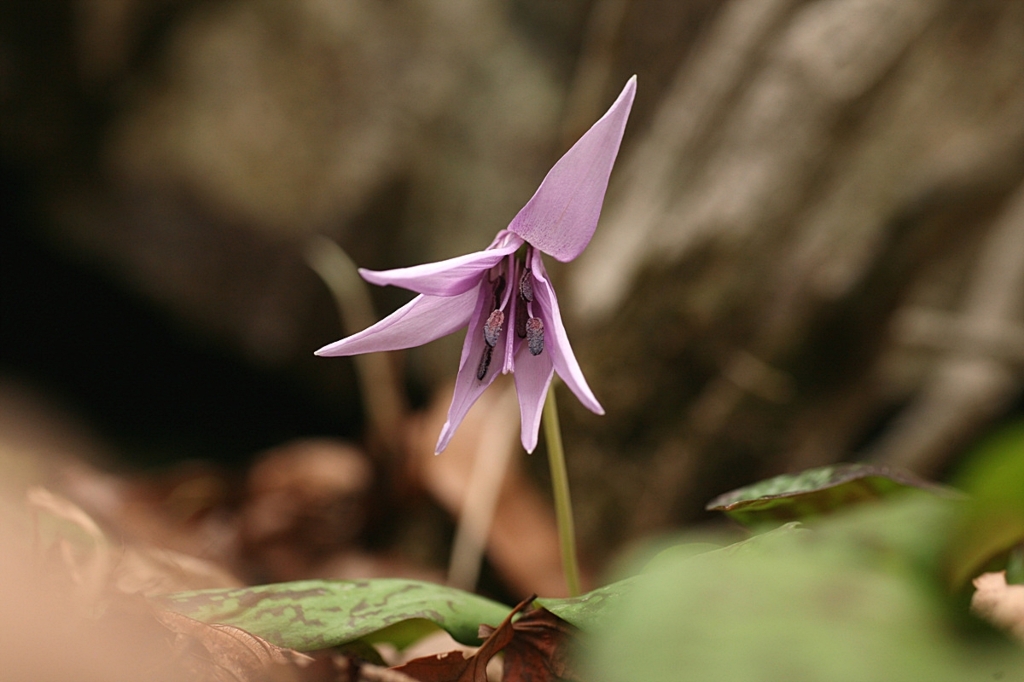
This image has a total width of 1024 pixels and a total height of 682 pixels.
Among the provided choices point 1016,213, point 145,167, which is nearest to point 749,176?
point 1016,213

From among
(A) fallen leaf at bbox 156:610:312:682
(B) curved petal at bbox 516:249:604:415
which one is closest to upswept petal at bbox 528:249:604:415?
(B) curved petal at bbox 516:249:604:415

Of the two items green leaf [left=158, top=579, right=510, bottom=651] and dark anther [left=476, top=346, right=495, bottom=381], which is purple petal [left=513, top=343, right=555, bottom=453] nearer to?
dark anther [left=476, top=346, right=495, bottom=381]

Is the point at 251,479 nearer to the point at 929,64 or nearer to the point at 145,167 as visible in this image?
the point at 145,167

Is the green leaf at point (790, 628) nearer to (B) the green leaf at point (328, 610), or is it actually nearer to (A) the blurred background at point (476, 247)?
(B) the green leaf at point (328, 610)

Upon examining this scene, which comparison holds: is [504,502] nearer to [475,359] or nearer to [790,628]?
[475,359]

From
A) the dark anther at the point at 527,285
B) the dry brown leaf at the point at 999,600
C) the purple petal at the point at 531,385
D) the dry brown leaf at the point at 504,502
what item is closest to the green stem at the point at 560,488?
the purple petal at the point at 531,385

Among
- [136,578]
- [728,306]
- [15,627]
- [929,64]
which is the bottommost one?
[15,627]

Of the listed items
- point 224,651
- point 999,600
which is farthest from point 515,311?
point 999,600
